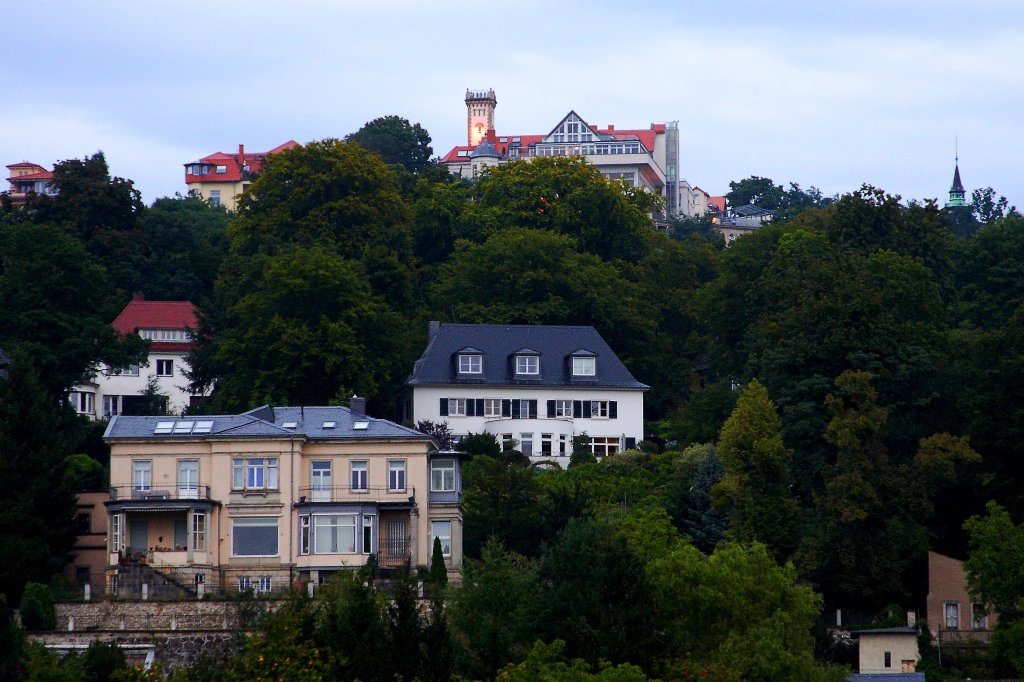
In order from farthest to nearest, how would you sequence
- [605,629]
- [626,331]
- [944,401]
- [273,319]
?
[626,331] → [273,319] → [944,401] → [605,629]

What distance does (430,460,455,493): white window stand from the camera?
75312mm

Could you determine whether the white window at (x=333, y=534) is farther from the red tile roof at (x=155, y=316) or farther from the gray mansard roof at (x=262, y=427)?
the red tile roof at (x=155, y=316)

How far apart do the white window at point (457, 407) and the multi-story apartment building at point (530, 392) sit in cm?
4

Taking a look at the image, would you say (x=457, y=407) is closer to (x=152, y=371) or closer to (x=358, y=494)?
(x=152, y=371)

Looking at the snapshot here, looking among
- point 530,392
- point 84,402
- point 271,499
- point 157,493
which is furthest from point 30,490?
point 84,402

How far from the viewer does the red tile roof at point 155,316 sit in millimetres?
110375

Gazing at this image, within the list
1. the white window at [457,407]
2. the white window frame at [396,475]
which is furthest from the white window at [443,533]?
the white window at [457,407]

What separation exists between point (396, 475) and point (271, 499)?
176 inches

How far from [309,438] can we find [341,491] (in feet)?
7.31

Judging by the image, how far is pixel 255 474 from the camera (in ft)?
241

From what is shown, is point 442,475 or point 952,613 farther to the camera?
point 442,475

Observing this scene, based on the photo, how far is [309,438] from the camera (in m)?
74.5

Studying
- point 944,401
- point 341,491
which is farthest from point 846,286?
point 341,491

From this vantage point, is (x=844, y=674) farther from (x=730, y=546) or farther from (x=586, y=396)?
(x=586, y=396)
